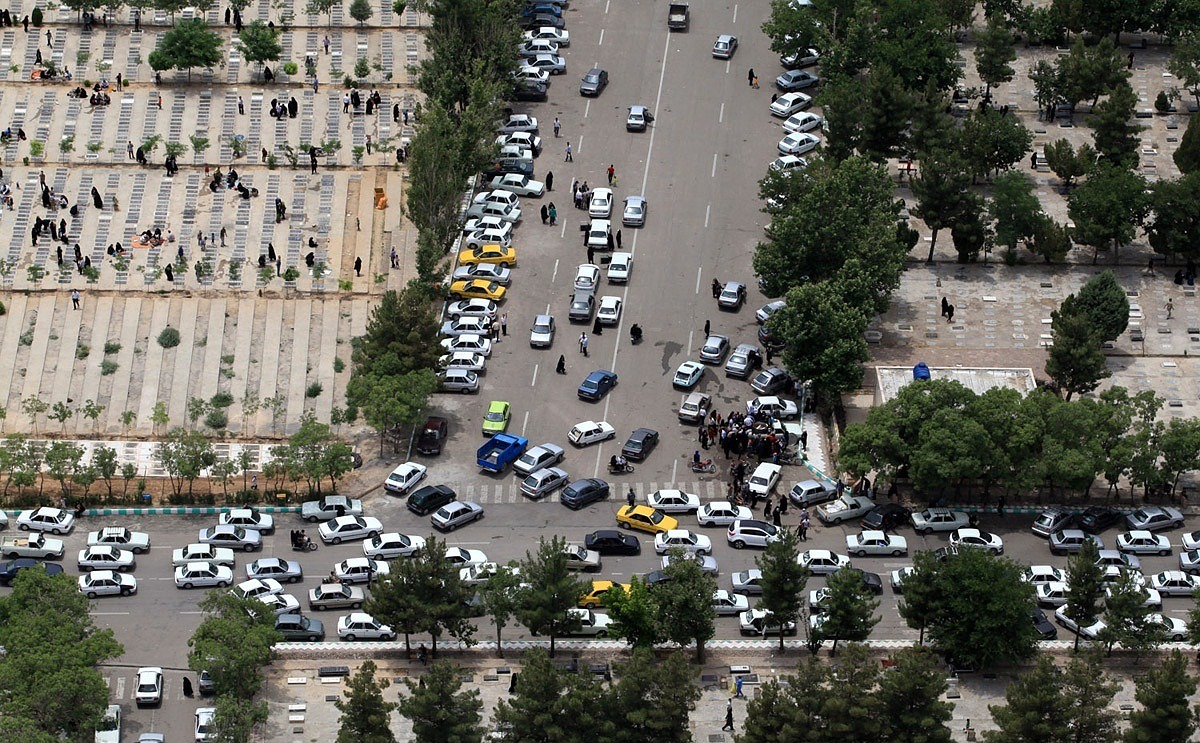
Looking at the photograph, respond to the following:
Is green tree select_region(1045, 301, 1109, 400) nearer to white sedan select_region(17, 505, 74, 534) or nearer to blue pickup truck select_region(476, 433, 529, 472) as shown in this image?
blue pickup truck select_region(476, 433, 529, 472)

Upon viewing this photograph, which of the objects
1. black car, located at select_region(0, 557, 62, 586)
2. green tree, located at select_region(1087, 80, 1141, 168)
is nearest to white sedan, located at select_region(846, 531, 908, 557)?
black car, located at select_region(0, 557, 62, 586)

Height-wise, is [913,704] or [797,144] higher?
[797,144]

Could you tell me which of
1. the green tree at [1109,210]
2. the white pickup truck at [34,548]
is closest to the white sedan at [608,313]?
the green tree at [1109,210]

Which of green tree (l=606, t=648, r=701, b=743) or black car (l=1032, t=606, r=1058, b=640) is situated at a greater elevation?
black car (l=1032, t=606, r=1058, b=640)

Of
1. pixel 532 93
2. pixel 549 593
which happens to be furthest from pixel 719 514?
pixel 532 93

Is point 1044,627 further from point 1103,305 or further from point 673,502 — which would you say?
point 1103,305

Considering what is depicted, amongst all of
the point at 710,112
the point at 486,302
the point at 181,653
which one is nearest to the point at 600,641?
the point at 181,653

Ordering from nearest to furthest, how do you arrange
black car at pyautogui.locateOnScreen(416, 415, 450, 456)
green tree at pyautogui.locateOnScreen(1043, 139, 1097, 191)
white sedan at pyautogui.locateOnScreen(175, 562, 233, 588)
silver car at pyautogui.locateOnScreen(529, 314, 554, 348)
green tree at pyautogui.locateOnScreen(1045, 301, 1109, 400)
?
white sedan at pyautogui.locateOnScreen(175, 562, 233, 588), black car at pyautogui.locateOnScreen(416, 415, 450, 456), green tree at pyautogui.locateOnScreen(1045, 301, 1109, 400), silver car at pyautogui.locateOnScreen(529, 314, 554, 348), green tree at pyautogui.locateOnScreen(1043, 139, 1097, 191)

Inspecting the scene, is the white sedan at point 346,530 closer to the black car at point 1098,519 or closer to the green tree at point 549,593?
the green tree at point 549,593
